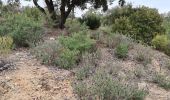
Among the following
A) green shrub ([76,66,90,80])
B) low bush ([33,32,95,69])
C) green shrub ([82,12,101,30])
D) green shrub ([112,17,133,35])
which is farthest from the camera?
green shrub ([82,12,101,30])

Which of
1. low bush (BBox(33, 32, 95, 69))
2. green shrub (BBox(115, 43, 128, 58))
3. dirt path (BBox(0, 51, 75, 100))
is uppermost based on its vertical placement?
low bush (BBox(33, 32, 95, 69))

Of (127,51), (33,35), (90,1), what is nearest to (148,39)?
(90,1)

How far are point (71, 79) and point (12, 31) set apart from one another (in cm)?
334

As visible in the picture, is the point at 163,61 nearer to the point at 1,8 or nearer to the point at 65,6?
the point at 65,6

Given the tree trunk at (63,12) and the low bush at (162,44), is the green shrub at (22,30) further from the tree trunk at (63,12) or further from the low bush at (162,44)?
the low bush at (162,44)

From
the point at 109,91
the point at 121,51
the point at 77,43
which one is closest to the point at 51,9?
the point at 121,51

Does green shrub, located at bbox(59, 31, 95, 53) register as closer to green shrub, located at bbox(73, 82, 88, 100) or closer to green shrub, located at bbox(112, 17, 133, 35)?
green shrub, located at bbox(73, 82, 88, 100)

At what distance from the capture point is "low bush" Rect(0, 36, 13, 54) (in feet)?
35.5

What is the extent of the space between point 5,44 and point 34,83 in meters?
2.16

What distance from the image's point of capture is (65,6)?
16922mm

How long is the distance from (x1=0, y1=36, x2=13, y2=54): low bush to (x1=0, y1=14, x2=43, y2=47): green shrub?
2.21ft

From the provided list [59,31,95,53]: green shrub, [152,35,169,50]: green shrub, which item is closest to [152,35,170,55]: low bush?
[152,35,169,50]: green shrub

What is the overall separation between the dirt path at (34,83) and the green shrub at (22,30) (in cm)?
155

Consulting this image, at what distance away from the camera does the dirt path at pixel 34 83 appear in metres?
8.75
